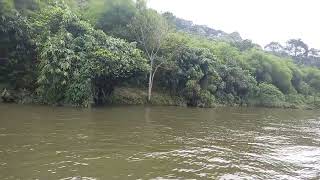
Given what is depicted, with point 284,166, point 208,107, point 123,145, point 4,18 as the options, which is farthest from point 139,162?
point 208,107

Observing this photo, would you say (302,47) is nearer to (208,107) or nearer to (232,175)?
(208,107)

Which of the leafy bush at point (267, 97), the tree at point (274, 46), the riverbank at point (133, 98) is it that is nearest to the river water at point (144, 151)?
the riverbank at point (133, 98)

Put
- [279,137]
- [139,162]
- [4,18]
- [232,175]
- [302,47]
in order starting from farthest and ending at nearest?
[302,47], [4,18], [279,137], [139,162], [232,175]

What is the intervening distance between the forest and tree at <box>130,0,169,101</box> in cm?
7

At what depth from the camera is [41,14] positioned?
65.1 feet

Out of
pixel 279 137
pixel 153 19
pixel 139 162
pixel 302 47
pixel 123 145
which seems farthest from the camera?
pixel 302 47

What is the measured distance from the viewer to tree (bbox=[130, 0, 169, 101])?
77.9 ft

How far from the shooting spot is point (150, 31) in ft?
78.7

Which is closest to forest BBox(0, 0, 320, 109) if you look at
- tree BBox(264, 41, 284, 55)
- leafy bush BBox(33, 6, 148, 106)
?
leafy bush BBox(33, 6, 148, 106)

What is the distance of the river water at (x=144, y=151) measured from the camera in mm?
6348

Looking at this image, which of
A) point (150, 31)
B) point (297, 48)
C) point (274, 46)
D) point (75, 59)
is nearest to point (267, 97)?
point (150, 31)

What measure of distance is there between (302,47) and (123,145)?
65428 mm

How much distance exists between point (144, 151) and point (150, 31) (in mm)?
16711

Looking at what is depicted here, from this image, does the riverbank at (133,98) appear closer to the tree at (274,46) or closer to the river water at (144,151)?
the river water at (144,151)
